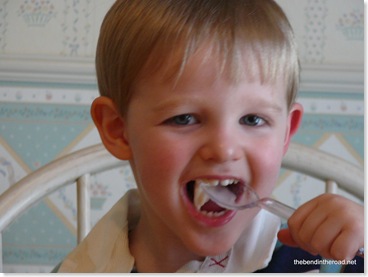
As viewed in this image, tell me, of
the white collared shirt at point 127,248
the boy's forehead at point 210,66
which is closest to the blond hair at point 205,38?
the boy's forehead at point 210,66

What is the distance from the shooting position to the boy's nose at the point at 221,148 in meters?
0.46

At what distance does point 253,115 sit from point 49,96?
198 mm

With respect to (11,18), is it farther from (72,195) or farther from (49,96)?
(72,195)

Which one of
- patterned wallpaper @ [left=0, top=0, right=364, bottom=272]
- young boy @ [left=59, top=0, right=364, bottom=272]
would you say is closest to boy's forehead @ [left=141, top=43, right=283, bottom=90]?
young boy @ [left=59, top=0, right=364, bottom=272]

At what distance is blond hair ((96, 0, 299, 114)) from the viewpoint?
46 centimetres

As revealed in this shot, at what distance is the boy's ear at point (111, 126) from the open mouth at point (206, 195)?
0.07 metres

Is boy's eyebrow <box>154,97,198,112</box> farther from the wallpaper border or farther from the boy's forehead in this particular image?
the wallpaper border

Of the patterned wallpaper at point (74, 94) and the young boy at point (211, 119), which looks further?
the patterned wallpaper at point (74, 94)

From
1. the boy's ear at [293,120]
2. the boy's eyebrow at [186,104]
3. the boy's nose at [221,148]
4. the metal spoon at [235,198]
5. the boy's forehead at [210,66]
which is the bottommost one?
the metal spoon at [235,198]

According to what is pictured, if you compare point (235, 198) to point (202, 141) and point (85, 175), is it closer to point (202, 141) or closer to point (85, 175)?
point (202, 141)

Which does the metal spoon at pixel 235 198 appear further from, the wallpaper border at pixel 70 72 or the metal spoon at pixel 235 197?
the wallpaper border at pixel 70 72

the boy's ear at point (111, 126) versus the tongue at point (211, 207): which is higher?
the boy's ear at point (111, 126)

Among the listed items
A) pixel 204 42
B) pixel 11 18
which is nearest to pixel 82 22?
pixel 11 18

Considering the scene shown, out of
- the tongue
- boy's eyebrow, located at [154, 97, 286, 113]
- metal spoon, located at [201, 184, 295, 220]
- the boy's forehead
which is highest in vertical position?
the boy's forehead
